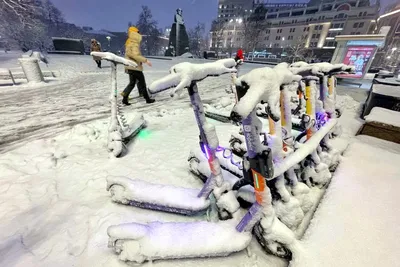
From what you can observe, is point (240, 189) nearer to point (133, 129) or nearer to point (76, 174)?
point (76, 174)

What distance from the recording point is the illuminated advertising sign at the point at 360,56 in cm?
1068

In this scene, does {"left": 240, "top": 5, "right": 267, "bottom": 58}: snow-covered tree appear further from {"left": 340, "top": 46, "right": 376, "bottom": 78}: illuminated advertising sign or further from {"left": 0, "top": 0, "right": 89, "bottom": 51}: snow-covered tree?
{"left": 0, "top": 0, "right": 89, "bottom": 51}: snow-covered tree

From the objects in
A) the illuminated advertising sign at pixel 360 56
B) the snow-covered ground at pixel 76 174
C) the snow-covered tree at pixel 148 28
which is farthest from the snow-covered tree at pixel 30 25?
the illuminated advertising sign at pixel 360 56

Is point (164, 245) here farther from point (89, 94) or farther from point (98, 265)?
point (89, 94)

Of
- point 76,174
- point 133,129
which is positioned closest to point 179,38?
point 133,129

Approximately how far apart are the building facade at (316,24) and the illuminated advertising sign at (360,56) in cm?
2793

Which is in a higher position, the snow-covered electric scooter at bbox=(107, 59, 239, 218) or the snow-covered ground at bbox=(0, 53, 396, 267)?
the snow-covered electric scooter at bbox=(107, 59, 239, 218)

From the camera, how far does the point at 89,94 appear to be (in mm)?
6934

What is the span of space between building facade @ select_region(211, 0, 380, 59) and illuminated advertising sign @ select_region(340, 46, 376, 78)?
27925mm

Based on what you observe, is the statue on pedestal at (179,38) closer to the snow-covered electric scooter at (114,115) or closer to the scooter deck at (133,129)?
the scooter deck at (133,129)

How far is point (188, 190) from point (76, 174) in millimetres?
1867

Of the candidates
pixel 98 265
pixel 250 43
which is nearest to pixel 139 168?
pixel 98 265

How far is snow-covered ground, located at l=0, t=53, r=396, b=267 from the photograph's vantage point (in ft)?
5.82

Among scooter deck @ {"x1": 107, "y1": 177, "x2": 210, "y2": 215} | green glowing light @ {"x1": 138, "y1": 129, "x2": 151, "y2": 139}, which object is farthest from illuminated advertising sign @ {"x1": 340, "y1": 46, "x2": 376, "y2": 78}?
scooter deck @ {"x1": 107, "y1": 177, "x2": 210, "y2": 215}
